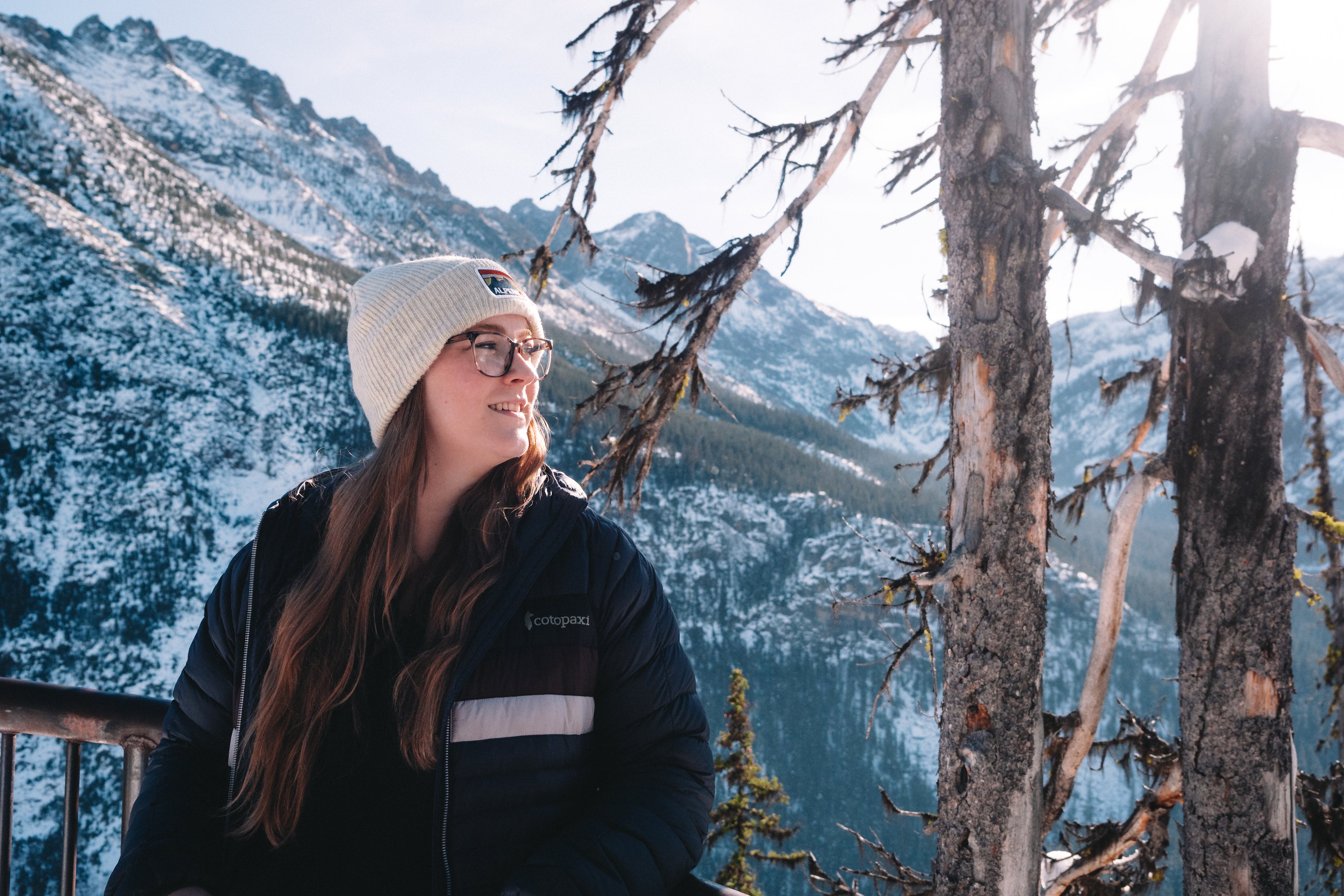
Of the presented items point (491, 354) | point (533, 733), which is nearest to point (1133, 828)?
point (533, 733)

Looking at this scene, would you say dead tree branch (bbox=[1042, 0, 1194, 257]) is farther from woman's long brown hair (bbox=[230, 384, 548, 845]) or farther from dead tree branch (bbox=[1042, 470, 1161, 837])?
woman's long brown hair (bbox=[230, 384, 548, 845])

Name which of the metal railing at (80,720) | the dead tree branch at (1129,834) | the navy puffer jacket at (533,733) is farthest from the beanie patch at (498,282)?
the dead tree branch at (1129,834)

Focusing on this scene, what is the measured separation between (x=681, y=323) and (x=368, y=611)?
254 centimetres

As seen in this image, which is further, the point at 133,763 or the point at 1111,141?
the point at 1111,141

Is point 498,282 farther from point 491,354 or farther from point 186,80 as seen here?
point 186,80

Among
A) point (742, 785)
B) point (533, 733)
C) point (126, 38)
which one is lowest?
point (742, 785)

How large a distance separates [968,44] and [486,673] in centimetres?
301

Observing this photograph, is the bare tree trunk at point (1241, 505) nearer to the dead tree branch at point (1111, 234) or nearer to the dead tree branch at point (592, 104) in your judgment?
the dead tree branch at point (1111, 234)

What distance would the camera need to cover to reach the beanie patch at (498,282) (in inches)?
79.7

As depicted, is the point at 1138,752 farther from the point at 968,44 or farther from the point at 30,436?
the point at 30,436

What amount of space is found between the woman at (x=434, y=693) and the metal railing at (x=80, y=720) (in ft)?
1.33

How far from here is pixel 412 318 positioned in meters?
1.96

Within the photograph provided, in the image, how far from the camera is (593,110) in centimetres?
405

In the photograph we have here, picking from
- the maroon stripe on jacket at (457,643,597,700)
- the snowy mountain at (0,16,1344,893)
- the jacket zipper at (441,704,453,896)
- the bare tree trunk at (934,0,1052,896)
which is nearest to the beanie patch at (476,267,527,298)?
the maroon stripe on jacket at (457,643,597,700)
